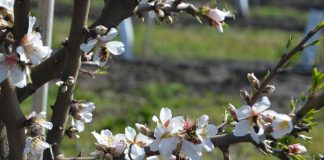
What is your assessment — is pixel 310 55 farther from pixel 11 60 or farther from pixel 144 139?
pixel 11 60

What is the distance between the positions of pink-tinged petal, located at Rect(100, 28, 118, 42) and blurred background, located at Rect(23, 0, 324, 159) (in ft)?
11.0

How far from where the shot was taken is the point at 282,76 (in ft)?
35.9

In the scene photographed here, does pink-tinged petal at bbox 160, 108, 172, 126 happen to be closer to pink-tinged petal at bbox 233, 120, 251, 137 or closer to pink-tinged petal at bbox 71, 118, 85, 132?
pink-tinged petal at bbox 233, 120, 251, 137

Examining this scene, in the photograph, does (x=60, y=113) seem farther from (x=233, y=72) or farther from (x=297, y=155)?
(x=233, y=72)

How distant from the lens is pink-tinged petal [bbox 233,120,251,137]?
1573mm

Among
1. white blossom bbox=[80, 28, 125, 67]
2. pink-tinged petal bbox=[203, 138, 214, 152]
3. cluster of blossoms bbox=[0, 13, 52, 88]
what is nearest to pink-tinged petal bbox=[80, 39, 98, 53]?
white blossom bbox=[80, 28, 125, 67]

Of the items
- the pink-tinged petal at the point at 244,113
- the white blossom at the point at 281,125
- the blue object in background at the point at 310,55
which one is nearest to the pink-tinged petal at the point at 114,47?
the pink-tinged petal at the point at 244,113

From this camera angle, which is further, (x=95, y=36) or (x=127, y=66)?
(x=127, y=66)

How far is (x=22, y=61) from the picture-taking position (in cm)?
157

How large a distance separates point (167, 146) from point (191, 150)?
52 millimetres

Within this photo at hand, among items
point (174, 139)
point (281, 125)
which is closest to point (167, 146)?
point (174, 139)

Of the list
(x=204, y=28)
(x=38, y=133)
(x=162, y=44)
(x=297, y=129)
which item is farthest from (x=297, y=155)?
(x=204, y=28)

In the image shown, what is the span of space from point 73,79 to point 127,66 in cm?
934

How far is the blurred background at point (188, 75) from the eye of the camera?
25.8ft
